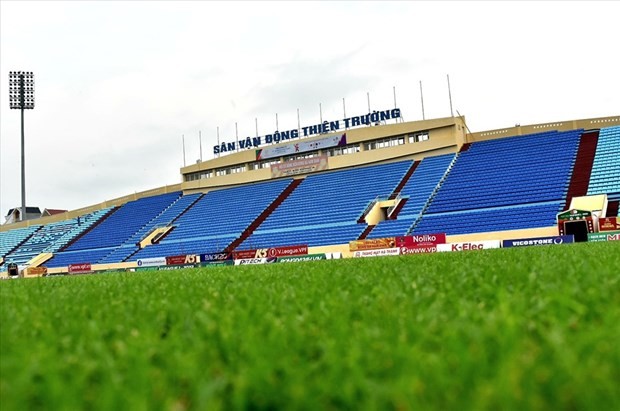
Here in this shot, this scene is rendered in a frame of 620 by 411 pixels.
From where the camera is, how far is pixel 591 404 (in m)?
1.55

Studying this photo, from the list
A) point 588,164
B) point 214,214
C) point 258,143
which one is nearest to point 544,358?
point 588,164

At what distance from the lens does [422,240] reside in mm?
31828

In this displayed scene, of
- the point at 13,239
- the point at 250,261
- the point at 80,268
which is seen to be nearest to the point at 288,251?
the point at 250,261

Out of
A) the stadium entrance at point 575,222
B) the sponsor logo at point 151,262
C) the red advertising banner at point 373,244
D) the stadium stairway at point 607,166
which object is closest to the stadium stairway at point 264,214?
the sponsor logo at point 151,262

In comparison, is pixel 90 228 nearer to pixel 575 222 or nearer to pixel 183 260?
pixel 183 260

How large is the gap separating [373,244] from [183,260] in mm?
15408

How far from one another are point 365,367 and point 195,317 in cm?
199

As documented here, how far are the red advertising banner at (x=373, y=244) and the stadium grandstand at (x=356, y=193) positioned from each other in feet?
7.43

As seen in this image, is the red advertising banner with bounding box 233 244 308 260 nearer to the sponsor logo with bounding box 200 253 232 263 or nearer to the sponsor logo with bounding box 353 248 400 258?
the sponsor logo with bounding box 200 253 232 263

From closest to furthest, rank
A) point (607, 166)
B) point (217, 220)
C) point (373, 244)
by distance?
1. point (373, 244)
2. point (607, 166)
3. point (217, 220)

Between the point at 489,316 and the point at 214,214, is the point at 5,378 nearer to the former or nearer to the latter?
the point at 489,316

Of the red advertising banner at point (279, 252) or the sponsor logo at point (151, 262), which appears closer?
the red advertising banner at point (279, 252)

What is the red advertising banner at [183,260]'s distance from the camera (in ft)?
130

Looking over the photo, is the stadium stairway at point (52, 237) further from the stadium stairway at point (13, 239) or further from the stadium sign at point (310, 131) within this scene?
the stadium sign at point (310, 131)
